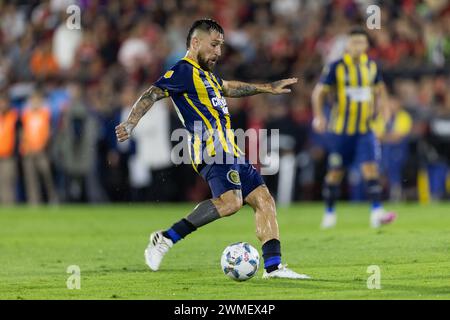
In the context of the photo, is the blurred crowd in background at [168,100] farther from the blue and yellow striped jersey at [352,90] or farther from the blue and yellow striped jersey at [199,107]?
the blue and yellow striped jersey at [199,107]

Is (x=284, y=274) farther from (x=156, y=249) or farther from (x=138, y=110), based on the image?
(x=138, y=110)

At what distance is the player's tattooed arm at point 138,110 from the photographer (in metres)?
10.4

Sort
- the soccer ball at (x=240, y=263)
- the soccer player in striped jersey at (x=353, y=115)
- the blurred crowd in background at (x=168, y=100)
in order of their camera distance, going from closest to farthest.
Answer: the soccer ball at (x=240, y=263) → the soccer player in striped jersey at (x=353, y=115) → the blurred crowd in background at (x=168, y=100)

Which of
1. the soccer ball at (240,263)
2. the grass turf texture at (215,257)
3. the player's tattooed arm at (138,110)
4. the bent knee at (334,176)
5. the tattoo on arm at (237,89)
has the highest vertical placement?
the tattoo on arm at (237,89)

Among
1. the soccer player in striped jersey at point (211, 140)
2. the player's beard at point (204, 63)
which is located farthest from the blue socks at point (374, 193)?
the player's beard at point (204, 63)

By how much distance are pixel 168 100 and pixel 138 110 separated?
42.5 feet

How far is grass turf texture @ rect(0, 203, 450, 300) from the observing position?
32.6 ft

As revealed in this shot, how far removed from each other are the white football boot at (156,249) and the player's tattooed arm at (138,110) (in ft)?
4.28

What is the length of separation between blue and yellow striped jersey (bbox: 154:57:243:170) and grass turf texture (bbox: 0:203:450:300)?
1349 mm

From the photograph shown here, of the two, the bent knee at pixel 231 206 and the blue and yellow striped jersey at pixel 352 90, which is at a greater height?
the blue and yellow striped jersey at pixel 352 90

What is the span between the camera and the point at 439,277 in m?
10.4

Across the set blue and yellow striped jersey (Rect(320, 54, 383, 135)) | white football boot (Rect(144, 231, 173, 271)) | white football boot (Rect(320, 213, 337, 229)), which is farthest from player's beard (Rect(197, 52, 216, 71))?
white football boot (Rect(320, 213, 337, 229))

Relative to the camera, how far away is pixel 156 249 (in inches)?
449

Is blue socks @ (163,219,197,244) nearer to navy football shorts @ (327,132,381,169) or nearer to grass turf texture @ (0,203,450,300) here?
grass turf texture @ (0,203,450,300)
